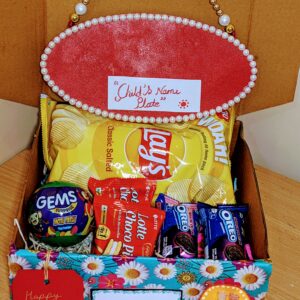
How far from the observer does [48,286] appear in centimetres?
84

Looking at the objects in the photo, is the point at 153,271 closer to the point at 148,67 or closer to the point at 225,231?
the point at 225,231

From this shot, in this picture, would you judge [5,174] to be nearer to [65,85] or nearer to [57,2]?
[65,85]

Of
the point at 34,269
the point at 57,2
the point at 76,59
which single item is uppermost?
the point at 57,2

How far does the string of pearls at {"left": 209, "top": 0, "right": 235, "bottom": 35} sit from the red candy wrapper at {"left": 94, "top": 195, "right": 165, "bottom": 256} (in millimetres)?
373

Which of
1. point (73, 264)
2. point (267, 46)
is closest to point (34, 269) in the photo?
point (73, 264)

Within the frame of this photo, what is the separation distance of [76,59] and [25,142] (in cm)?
34

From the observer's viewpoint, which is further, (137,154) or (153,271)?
(137,154)

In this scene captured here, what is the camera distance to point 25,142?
50.1 inches

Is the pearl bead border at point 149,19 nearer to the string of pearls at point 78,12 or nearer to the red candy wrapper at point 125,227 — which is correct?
the string of pearls at point 78,12

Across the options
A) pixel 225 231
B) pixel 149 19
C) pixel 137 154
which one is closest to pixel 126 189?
pixel 137 154

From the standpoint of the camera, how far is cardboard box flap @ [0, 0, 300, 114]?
987 millimetres

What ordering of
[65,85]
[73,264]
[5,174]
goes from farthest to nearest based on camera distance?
[5,174] < [65,85] < [73,264]

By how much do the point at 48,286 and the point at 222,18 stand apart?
0.58 m

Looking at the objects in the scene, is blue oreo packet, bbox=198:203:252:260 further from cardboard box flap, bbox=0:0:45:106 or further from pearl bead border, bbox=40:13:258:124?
cardboard box flap, bbox=0:0:45:106
